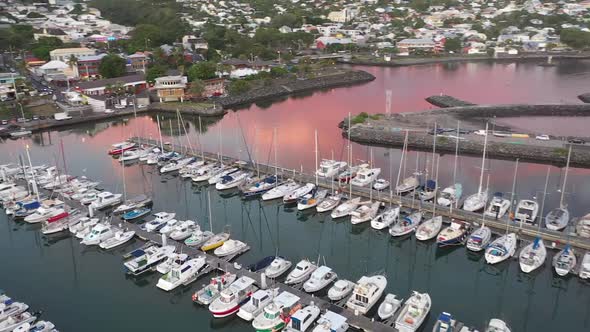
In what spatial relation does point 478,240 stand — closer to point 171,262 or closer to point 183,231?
point 171,262

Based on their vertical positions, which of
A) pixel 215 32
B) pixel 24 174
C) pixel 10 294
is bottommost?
pixel 10 294

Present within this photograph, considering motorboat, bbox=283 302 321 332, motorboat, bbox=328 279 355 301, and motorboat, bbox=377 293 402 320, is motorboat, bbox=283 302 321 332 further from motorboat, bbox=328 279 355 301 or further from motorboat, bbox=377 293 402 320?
motorboat, bbox=377 293 402 320

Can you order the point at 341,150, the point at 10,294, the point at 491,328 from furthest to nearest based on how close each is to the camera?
the point at 341,150 → the point at 10,294 → the point at 491,328

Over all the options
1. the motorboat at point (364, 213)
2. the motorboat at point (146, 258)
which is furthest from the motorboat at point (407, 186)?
the motorboat at point (146, 258)

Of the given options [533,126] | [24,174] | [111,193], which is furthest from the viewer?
[533,126]

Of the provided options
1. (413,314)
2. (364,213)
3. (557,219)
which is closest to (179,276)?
(413,314)

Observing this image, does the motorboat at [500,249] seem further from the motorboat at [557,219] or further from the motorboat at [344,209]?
the motorboat at [344,209]

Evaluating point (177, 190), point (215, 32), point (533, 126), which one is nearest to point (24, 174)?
point (177, 190)

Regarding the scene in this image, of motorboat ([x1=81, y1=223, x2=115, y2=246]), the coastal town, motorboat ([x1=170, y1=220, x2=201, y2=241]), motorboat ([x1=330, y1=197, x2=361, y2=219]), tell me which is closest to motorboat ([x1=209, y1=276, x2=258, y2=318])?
the coastal town

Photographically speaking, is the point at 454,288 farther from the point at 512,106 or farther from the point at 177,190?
the point at 512,106
